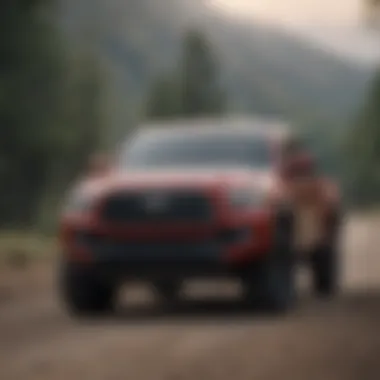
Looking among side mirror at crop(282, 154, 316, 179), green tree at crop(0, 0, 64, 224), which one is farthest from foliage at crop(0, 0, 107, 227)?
side mirror at crop(282, 154, 316, 179)

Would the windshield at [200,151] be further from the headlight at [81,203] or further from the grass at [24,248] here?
the grass at [24,248]

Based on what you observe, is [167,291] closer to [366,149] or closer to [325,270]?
[325,270]

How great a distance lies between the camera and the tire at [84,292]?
539 inches

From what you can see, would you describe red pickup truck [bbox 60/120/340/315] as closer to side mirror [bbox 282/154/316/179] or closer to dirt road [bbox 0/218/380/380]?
side mirror [bbox 282/154/316/179]

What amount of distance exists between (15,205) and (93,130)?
517 cm

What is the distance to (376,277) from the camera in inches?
739

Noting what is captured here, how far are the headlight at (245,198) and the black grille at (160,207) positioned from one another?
19 cm

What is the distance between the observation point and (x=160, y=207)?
523 inches

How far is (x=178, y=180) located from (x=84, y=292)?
1087 millimetres

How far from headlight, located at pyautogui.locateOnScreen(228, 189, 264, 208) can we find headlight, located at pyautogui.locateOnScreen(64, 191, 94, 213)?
37.8 inches

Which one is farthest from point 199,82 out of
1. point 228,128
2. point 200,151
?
point 200,151

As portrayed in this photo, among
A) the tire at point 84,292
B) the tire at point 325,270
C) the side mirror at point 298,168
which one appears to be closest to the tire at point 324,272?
the tire at point 325,270

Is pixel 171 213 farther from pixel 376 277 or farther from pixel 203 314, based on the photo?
pixel 376 277

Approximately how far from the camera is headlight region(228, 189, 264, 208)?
1341cm
